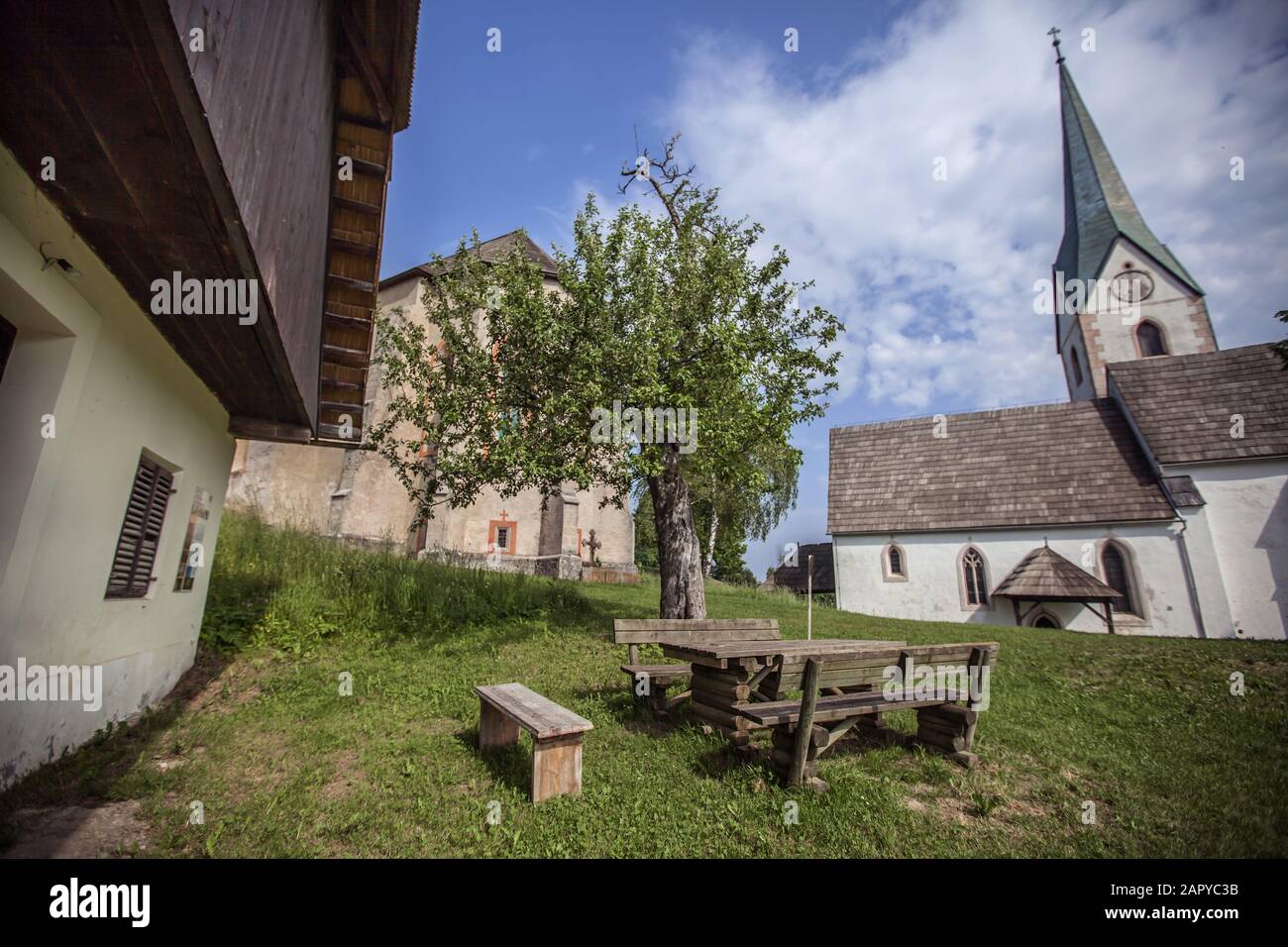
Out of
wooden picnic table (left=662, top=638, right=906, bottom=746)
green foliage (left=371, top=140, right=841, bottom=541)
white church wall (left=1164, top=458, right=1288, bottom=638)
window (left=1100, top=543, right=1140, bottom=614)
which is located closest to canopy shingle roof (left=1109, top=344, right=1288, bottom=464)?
white church wall (left=1164, top=458, right=1288, bottom=638)

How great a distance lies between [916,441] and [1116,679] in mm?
17459

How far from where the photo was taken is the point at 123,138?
250 cm

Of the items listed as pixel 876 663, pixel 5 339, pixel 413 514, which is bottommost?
pixel 876 663

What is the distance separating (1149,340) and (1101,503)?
1404cm


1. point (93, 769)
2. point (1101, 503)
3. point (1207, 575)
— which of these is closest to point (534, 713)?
point (93, 769)

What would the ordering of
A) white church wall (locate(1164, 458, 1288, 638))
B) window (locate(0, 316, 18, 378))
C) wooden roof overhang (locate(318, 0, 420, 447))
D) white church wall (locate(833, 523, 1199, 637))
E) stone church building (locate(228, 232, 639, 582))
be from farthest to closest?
stone church building (locate(228, 232, 639, 582)), white church wall (locate(833, 523, 1199, 637)), white church wall (locate(1164, 458, 1288, 638)), wooden roof overhang (locate(318, 0, 420, 447)), window (locate(0, 316, 18, 378))

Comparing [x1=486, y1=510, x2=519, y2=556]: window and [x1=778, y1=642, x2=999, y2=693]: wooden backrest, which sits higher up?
[x1=486, y1=510, x2=519, y2=556]: window

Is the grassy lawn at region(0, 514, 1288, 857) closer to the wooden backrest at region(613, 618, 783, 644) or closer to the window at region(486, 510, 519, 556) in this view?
the wooden backrest at region(613, 618, 783, 644)

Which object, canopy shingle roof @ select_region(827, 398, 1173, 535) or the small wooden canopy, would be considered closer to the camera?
the small wooden canopy

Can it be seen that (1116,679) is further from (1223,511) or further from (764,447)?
(1223,511)

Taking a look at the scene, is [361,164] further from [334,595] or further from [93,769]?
[334,595]

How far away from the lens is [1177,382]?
843 inches

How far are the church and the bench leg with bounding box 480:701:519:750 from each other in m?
19.6

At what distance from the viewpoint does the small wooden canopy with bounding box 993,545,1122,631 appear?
18.5 meters
